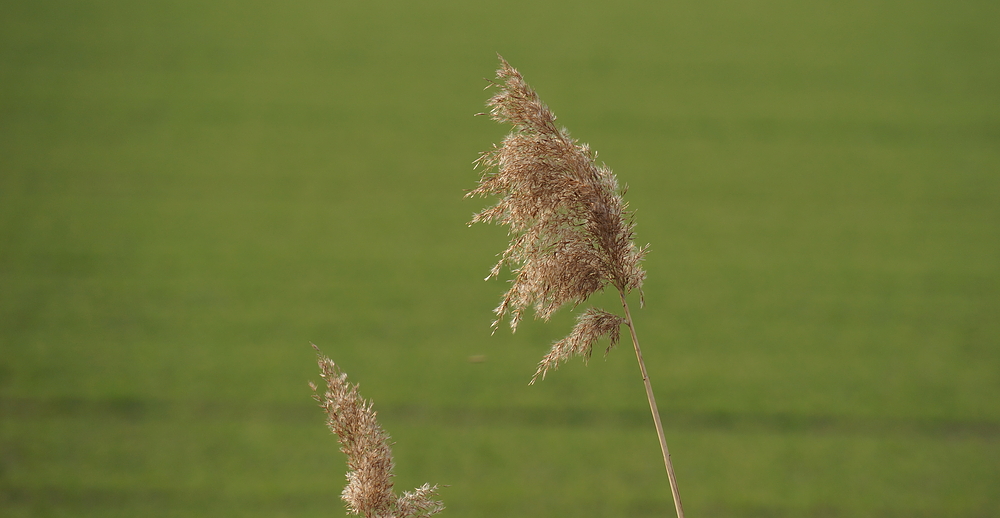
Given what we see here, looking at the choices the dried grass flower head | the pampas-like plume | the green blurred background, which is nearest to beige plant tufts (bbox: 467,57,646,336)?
the dried grass flower head

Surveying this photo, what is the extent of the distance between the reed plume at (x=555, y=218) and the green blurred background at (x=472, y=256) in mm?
3200

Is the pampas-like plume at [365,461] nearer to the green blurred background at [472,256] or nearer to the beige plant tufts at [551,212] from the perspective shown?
the beige plant tufts at [551,212]

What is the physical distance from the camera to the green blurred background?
17.9 ft

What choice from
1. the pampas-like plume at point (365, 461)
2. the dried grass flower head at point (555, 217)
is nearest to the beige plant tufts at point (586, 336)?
the dried grass flower head at point (555, 217)

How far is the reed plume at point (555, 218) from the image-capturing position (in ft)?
4.50

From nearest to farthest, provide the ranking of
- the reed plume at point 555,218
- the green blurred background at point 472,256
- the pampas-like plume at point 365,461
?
1. the pampas-like plume at point 365,461
2. the reed plume at point 555,218
3. the green blurred background at point 472,256

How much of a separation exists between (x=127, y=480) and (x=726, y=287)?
5514 millimetres

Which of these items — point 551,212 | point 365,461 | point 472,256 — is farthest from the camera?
point 472,256

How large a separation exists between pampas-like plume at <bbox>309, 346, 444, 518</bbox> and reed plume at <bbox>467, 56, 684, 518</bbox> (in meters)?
0.29

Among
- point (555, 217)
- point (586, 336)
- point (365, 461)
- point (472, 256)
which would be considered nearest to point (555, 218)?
point (555, 217)

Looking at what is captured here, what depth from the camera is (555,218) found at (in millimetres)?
1412

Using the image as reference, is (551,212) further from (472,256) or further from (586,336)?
(472,256)

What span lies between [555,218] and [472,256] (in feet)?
21.3

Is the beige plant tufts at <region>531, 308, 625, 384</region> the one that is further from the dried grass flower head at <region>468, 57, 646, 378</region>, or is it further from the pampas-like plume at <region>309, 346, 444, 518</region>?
the pampas-like plume at <region>309, 346, 444, 518</region>
